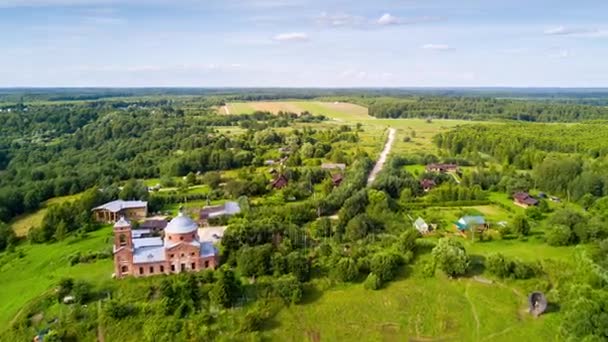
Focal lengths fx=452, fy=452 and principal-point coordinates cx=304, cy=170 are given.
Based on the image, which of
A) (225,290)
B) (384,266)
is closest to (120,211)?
(225,290)

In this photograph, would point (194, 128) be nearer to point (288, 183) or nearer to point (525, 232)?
point (288, 183)

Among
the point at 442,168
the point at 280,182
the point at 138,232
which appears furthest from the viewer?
the point at 442,168

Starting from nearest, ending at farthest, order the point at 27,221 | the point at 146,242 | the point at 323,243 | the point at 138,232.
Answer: the point at 146,242 → the point at 323,243 → the point at 138,232 → the point at 27,221

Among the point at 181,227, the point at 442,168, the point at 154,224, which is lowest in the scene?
the point at 154,224

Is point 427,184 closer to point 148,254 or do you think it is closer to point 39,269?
point 148,254

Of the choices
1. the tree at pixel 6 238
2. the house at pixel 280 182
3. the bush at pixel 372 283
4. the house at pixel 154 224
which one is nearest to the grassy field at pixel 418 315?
the bush at pixel 372 283

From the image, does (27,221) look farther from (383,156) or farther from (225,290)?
(383,156)

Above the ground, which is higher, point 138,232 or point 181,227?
point 181,227

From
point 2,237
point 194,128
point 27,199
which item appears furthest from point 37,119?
point 2,237

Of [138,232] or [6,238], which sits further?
[6,238]
